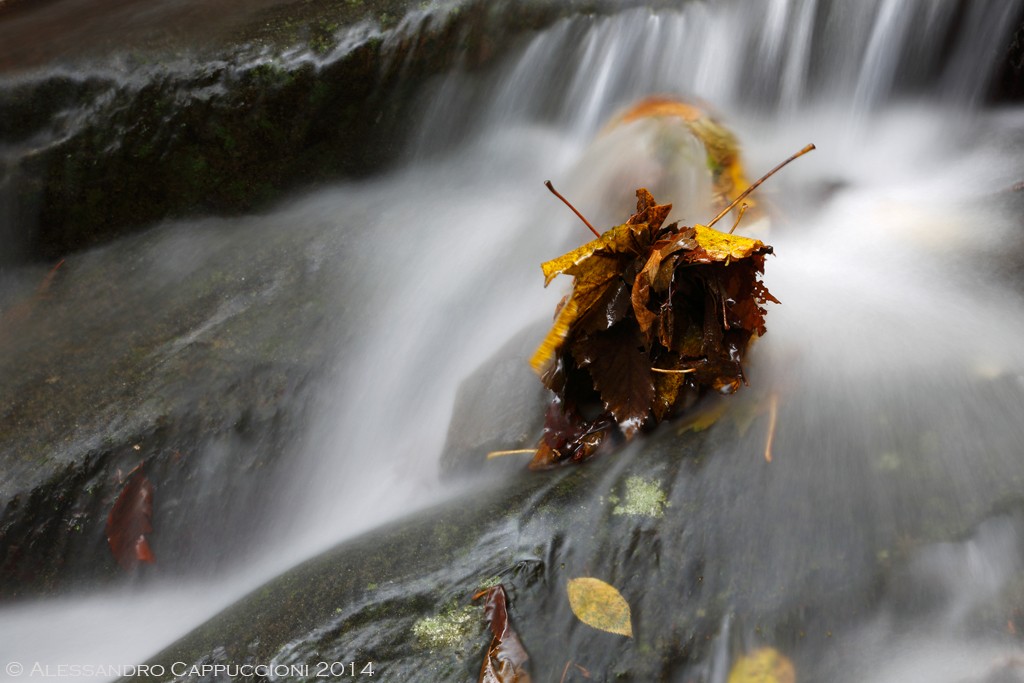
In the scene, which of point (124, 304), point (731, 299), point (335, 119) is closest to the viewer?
point (731, 299)

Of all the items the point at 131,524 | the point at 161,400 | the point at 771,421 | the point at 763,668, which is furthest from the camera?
the point at 161,400

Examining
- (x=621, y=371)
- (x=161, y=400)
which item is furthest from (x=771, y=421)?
(x=161, y=400)

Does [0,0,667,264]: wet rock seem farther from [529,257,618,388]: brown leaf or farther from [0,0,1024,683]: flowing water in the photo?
[529,257,618,388]: brown leaf

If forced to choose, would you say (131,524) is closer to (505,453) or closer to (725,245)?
(505,453)

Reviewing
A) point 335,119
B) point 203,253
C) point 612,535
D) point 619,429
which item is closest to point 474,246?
point 335,119

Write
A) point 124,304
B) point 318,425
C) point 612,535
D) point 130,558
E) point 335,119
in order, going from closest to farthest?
point 612,535 → point 130,558 → point 318,425 → point 124,304 → point 335,119

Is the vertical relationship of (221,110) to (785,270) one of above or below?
above

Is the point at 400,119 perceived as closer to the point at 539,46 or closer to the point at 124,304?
the point at 539,46
